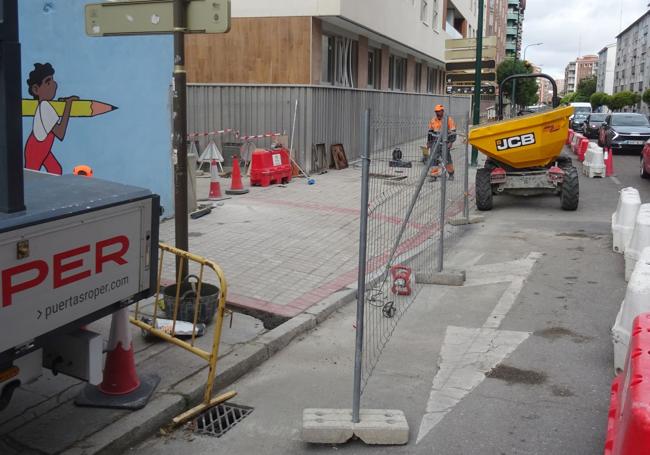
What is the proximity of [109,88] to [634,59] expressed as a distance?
110532 millimetres

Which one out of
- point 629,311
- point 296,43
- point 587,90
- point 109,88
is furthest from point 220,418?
point 587,90

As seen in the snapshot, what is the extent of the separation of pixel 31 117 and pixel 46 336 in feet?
17.8

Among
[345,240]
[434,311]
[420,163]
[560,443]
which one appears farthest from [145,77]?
[560,443]

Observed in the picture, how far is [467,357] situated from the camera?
523cm

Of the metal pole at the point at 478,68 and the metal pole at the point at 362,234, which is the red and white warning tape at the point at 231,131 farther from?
the metal pole at the point at 362,234

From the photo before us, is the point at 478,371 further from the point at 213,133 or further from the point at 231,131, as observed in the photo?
the point at 231,131

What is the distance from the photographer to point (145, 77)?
9.29 meters

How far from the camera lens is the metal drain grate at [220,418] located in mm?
4090

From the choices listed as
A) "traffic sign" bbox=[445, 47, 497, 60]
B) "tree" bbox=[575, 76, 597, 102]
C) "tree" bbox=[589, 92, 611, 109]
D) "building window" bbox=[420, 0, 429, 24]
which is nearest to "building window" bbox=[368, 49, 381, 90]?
"traffic sign" bbox=[445, 47, 497, 60]

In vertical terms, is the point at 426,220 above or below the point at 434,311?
above

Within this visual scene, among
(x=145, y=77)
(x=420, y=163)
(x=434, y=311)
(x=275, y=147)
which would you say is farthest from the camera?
(x=275, y=147)

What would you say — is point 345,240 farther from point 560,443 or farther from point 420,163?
point 560,443

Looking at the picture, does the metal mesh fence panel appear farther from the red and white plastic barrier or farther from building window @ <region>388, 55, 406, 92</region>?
building window @ <region>388, 55, 406, 92</region>

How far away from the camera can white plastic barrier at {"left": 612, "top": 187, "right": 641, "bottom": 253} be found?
336 inches
